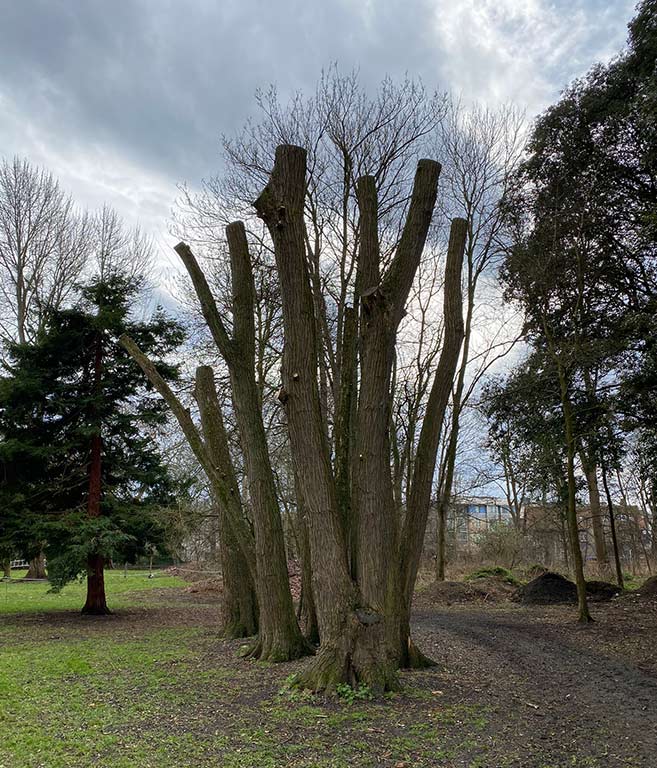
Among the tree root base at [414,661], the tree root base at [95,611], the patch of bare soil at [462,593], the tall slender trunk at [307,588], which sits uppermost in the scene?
the tall slender trunk at [307,588]

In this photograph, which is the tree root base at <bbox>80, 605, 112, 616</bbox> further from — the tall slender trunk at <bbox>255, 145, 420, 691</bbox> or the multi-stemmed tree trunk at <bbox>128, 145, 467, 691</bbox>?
the tall slender trunk at <bbox>255, 145, 420, 691</bbox>

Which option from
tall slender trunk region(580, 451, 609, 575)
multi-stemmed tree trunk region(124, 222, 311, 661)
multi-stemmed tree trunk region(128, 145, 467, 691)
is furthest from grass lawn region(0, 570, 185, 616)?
tall slender trunk region(580, 451, 609, 575)

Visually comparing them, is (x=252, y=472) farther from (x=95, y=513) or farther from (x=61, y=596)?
(x=61, y=596)

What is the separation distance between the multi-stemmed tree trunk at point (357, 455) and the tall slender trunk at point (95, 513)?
7.42 metres

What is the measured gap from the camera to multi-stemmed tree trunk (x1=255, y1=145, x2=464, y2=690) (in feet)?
14.9

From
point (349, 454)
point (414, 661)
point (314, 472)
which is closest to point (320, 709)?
point (414, 661)

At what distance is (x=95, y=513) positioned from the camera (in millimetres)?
11305

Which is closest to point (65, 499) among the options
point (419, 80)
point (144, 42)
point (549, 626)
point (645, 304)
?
point (144, 42)

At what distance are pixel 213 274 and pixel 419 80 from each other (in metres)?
5.27

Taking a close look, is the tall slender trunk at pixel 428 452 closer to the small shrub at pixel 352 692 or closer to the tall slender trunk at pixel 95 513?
the small shrub at pixel 352 692

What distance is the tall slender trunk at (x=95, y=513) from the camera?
11.2 meters

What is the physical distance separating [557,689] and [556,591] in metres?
8.26

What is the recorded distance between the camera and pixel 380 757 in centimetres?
319

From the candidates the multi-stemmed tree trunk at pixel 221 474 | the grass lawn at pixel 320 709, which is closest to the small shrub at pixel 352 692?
the grass lawn at pixel 320 709
